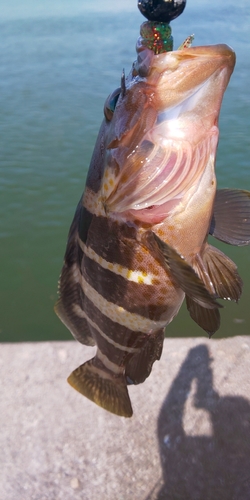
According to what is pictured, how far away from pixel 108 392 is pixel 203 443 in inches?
65.7

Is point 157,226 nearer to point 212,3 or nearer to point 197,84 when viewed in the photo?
point 197,84

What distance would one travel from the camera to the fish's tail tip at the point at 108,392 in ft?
5.94

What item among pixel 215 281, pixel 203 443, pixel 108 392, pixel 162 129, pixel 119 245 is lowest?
pixel 203 443

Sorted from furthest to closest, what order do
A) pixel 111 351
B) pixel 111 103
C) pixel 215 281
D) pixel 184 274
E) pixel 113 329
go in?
pixel 111 351, pixel 113 329, pixel 215 281, pixel 111 103, pixel 184 274

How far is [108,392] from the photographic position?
1.82 meters

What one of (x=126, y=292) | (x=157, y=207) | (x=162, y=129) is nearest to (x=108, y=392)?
(x=126, y=292)

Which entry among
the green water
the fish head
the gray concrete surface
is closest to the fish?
the fish head

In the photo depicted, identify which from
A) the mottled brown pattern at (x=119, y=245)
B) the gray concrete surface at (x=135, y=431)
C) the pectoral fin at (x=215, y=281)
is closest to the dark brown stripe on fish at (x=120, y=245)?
the mottled brown pattern at (x=119, y=245)

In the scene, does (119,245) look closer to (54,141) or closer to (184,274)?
(184,274)

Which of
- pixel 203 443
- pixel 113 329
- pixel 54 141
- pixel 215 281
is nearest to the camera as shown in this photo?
pixel 215 281

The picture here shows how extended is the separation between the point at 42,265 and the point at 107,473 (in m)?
3.29

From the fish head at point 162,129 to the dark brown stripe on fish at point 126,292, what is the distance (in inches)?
8.5

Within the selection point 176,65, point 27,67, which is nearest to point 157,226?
point 176,65

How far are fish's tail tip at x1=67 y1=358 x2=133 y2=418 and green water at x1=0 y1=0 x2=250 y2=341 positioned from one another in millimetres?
3205
